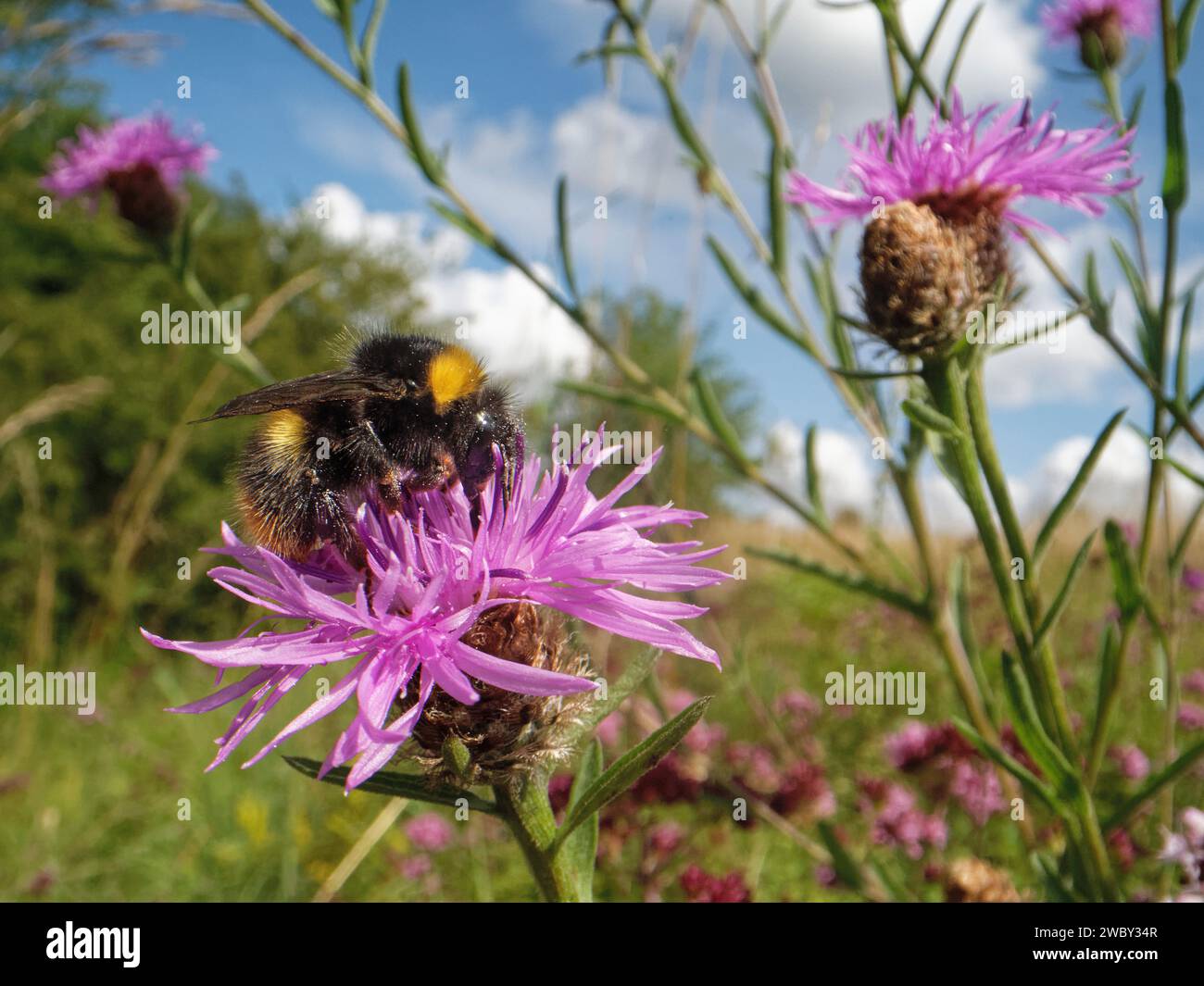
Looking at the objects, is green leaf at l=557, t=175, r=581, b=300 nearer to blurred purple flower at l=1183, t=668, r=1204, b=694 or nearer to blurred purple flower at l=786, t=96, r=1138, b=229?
blurred purple flower at l=786, t=96, r=1138, b=229

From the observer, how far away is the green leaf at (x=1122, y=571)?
1.11 m

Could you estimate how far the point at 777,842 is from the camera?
10.2ft

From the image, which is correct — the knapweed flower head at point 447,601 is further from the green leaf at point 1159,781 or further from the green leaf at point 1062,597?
the green leaf at point 1159,781

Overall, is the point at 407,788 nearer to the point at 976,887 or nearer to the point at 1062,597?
the point at 1062,597

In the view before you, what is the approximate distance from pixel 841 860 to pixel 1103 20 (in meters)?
2.42

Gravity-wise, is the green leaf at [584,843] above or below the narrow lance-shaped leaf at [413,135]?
below

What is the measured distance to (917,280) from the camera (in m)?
1.08

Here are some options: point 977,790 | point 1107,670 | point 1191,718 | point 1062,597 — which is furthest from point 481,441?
point 1191,718

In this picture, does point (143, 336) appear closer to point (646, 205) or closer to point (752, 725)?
point (646, 205)

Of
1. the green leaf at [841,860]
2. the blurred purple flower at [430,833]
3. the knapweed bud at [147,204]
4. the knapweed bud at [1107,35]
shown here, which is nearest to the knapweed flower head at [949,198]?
the green leaf at [841,860]

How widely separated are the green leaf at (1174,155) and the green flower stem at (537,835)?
120 cm

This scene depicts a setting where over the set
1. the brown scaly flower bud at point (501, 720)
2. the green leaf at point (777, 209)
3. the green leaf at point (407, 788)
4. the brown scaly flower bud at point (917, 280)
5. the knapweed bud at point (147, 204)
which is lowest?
the green leaf at point (407, 788)

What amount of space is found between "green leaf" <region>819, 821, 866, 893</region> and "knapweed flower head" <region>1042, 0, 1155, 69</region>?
223 centimetres
